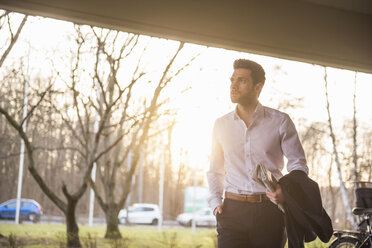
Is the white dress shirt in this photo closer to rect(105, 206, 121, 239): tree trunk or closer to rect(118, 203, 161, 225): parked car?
rect(105, 206, 121, 239): tree trunk

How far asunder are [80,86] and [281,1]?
3.19 meters

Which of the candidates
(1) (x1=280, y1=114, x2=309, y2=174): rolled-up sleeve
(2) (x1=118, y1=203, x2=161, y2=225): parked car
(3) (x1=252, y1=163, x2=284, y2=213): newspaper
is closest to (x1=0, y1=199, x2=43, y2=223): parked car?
(2) (x1=118, y1=203, x2=161, y2=225): parked car

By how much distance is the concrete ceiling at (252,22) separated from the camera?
10.5 feet

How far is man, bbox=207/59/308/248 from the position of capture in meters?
2.03

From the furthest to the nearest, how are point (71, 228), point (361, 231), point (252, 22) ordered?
point (71, 228), point (361, 231), point (252, 22)

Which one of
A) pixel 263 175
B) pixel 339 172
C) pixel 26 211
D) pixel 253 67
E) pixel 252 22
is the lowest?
pixel 26 211

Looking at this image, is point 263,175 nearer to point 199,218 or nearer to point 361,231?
point 361,231

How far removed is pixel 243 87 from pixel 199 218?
759 cm

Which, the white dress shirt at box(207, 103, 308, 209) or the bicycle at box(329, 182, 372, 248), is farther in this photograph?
the bicycle at box(329, 182, 372, 248)

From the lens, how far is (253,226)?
2.02 meters

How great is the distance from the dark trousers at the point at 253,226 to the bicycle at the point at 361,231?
1888mm

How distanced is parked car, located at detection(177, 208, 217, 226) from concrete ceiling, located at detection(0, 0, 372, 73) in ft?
19.1

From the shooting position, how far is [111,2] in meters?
3.25

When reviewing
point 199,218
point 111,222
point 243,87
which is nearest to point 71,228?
point 111,222
